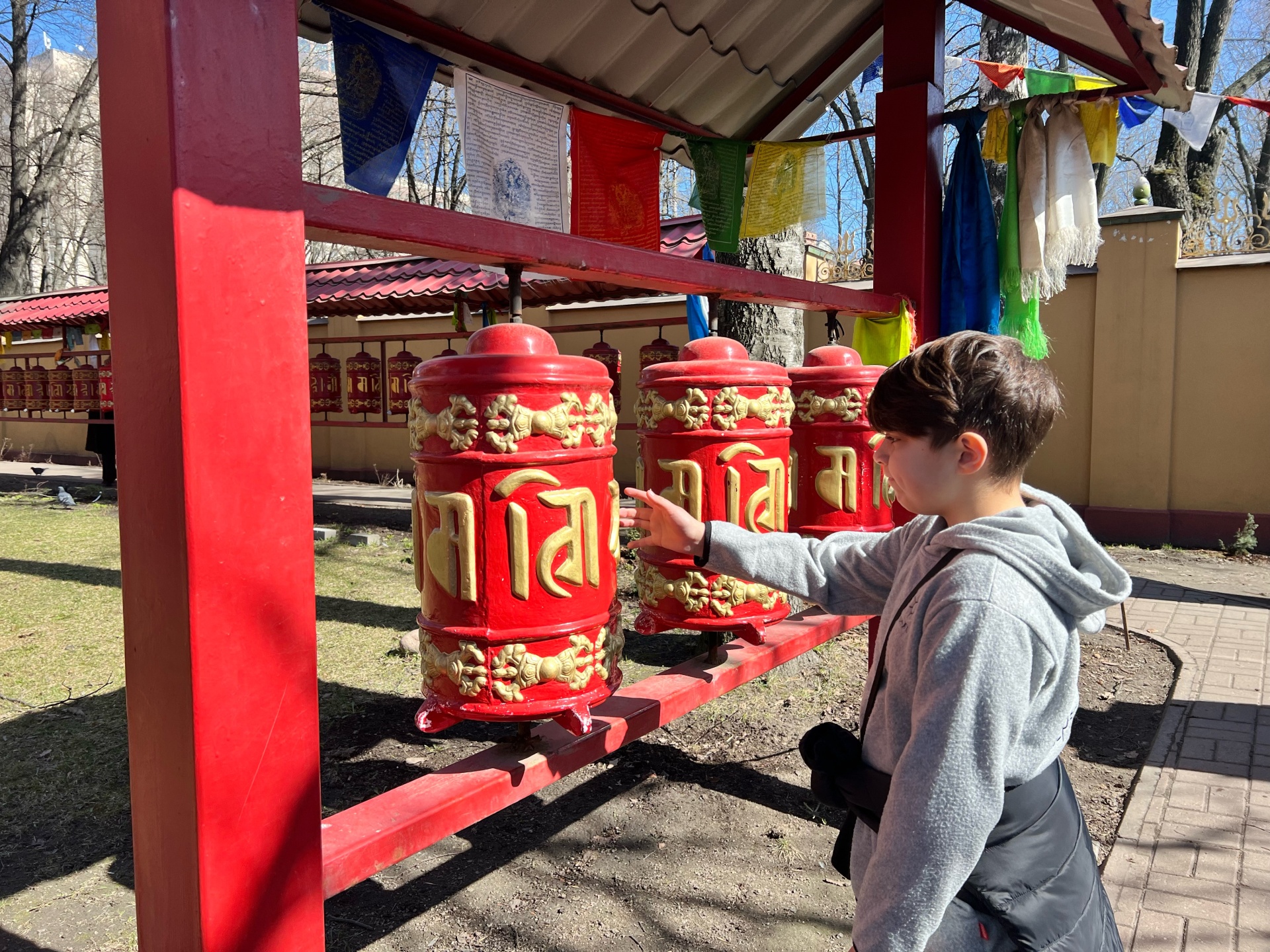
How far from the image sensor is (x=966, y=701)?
102 cm

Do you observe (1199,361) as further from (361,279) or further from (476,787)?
(476,787)

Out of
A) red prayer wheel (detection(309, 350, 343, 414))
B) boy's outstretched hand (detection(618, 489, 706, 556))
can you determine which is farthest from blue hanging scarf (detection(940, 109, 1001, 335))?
red prayer wheel (detection(309, 350, 343, 414))

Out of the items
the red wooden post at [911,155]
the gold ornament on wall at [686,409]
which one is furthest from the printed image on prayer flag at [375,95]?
the red wooden post at [911,155]

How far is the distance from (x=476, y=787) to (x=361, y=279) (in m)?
6.65

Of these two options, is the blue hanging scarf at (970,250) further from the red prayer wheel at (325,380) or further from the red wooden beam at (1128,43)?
the red prayer wheel at (325,380)

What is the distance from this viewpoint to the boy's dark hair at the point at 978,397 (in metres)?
1.13

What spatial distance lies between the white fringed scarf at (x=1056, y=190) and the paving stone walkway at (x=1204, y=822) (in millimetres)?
1814

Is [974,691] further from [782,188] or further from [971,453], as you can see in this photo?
[782,188]

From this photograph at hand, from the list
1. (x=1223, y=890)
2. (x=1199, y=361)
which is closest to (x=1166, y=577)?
(x=1199, y=361)

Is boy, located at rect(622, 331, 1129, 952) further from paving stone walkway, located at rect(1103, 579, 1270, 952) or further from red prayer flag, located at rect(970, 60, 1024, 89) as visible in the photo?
red prayer flag, located at rect(970, 60, 1024, 89)

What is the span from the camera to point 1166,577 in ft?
21.6

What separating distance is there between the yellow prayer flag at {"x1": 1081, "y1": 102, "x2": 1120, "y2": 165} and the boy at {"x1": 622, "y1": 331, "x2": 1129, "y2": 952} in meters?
2.25

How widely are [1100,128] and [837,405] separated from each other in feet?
5.13

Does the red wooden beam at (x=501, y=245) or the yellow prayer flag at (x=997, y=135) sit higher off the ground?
the yellow prayer flag at (x=997, y=135)
